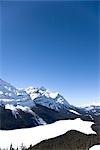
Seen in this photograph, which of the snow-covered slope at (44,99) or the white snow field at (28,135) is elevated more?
the snow-covered slope at (44,99)

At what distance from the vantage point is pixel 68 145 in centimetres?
4925

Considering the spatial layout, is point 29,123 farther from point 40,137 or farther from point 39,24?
point 39,24

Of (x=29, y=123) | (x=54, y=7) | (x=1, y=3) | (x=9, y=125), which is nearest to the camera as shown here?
(x=1, y=3)

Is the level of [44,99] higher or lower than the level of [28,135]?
higher

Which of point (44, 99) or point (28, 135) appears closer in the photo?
point (28, 135)

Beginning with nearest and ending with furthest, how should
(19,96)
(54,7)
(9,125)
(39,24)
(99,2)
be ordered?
1. (99,2)
2. (39,24)
3. (54,7)
4. (9,125)
5. (19,96)

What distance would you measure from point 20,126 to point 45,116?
23720mm

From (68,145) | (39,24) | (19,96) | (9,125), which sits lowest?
(68,145)

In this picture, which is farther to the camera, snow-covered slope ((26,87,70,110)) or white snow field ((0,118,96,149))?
snow-covered slope ((26,87,70,110))

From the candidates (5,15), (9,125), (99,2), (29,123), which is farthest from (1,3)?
(29,123)

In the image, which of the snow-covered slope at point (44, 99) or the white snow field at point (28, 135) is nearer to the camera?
the white snow field at point (28, 135)

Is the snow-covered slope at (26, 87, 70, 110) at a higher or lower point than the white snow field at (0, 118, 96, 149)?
higher

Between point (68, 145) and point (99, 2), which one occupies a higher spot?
point (99, 2)

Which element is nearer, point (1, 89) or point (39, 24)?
point (39, 24)
